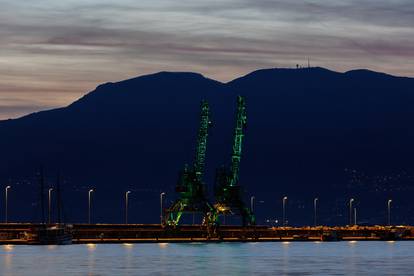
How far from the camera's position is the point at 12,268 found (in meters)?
175

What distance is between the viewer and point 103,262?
641ft

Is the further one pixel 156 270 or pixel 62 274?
pixel 156 270

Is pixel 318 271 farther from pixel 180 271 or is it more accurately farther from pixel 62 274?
pixel 62 274

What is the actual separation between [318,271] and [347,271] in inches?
190

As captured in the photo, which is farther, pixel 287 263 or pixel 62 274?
pixel 287 263

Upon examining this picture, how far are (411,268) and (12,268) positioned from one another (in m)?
52.9

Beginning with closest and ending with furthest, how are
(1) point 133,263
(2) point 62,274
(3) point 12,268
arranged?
(2) point 62,274, (3) point 12,268, (1) point 133,263

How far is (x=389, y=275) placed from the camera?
168 meters

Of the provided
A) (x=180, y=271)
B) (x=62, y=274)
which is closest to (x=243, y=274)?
(x=180, y=271)

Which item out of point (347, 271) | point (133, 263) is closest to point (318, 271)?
point (347, 271)

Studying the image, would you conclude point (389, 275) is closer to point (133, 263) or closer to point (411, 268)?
point (411, 268)

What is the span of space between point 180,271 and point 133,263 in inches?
806

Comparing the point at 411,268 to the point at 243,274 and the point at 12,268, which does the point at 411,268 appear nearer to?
the point at 243,274

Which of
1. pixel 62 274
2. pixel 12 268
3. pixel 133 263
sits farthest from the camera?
pixel 133 263
